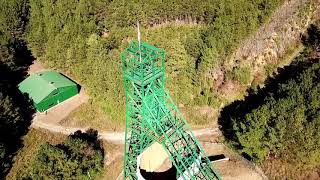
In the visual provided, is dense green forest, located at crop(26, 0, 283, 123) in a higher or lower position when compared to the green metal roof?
higher

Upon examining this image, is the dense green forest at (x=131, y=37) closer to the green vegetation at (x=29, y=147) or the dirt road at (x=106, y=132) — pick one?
the dirt road at (x=106, y=132)

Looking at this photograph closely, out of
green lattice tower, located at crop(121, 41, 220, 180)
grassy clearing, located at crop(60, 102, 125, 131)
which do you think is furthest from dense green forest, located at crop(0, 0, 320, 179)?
green lattice tower, located at crop(121, 41, 220, 180)

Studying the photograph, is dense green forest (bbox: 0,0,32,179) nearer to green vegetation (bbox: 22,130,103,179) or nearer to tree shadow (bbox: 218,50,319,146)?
green vegetation (bbox: 22,130,103,179)

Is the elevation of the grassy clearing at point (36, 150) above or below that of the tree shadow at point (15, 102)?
below

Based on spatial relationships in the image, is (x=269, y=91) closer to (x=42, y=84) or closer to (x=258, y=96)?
(x=258, y=96)

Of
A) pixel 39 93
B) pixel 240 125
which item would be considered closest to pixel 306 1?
pixel 240 125

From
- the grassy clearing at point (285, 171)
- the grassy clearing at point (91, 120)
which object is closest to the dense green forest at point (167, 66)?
the grassy clearing at point (91, 120)
